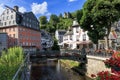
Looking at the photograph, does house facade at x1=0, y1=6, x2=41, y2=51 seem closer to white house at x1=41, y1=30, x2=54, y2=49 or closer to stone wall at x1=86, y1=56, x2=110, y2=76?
white house at x1=41, y1=30, x2=54, y2=49

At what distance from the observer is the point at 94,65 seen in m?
36.8

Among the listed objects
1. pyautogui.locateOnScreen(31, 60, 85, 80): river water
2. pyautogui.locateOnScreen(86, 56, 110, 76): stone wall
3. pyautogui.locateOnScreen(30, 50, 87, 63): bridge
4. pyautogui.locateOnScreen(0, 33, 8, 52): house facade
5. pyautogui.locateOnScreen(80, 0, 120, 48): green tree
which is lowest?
pyautogui.locateOnScreen(31, 60, 85, 80): river water

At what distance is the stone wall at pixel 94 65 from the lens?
109ft

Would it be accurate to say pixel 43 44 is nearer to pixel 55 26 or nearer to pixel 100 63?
pixel 55 26

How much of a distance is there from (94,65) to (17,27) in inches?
1489

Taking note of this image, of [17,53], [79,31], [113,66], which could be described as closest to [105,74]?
[113,66]

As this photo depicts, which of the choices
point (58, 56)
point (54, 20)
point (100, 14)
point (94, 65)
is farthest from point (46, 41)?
point (94, 65)

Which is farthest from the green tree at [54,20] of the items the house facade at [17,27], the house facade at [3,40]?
the house facade at [3,40]

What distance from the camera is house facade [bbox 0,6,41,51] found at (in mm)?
68688

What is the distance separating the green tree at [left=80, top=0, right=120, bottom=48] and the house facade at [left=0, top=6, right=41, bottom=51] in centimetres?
3180

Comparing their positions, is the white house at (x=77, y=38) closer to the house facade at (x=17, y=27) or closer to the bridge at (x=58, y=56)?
the house facade at (x=17, y=27)

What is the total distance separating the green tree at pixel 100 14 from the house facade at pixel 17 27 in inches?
1252

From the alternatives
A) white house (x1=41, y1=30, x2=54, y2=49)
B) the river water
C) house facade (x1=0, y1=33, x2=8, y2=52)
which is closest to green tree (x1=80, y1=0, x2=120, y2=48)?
the river water

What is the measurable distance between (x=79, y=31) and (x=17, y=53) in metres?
51.3
